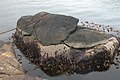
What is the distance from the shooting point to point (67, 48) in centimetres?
1043

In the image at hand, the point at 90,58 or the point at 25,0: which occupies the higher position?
the point at 90,58

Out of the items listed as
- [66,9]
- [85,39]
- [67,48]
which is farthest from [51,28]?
[66,9]

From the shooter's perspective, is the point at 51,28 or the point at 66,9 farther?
the point at 66,9

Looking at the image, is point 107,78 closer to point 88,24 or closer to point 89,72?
point 89,72

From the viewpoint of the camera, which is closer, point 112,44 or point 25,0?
point 112,44

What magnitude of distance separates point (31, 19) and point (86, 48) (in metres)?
3.64

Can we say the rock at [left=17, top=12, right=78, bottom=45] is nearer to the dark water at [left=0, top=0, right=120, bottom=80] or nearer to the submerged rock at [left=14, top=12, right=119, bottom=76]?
the submerged rock at [left=14, top=12, right=119, bottom=76]

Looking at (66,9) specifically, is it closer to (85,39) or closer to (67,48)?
(85,39)

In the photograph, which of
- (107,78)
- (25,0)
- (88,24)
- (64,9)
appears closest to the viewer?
(107,78)

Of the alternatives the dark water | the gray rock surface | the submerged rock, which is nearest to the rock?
the submerged rock

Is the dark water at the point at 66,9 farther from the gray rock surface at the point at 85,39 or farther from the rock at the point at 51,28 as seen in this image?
the gray rock surface at the point at 85,39

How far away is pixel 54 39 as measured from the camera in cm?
1085

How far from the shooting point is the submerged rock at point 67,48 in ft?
33.3

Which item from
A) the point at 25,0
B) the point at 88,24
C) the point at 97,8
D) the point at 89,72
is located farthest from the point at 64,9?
the point at 89,72
